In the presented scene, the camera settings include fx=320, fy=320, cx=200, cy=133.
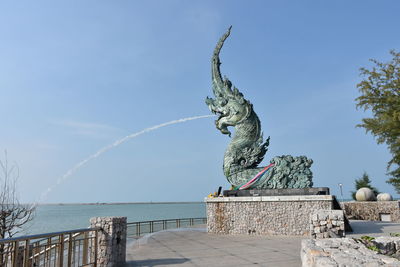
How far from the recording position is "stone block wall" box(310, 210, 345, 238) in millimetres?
11102

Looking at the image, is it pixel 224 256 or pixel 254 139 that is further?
pixel 254 139

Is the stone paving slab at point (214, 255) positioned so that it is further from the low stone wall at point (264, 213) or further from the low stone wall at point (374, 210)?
the low stone wall at point (374, 210)

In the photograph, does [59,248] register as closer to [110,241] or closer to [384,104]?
[110,241]

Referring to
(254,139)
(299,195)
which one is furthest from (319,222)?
(254,139)

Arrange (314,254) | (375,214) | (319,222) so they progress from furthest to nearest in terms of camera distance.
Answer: (375,214)
(319,222)
(314,254)

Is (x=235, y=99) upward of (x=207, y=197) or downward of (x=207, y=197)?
upward

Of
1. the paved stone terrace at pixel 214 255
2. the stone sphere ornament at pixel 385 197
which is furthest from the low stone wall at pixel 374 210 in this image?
the paved stone terrace at pixel 214 255

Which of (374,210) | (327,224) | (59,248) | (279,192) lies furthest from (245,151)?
(374,210)

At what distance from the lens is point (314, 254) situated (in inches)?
213

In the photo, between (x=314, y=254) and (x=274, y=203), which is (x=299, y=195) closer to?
(x=274, y=203)

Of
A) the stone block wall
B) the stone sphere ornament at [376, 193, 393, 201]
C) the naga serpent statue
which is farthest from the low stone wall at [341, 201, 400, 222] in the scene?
the stone block wall

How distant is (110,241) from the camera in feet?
28.6

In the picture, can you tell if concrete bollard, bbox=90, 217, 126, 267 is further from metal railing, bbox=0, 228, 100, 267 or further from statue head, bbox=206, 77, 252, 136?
statue head, bbox=206, 77, 252, 136

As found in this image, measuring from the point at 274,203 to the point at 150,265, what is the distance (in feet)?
30.4
